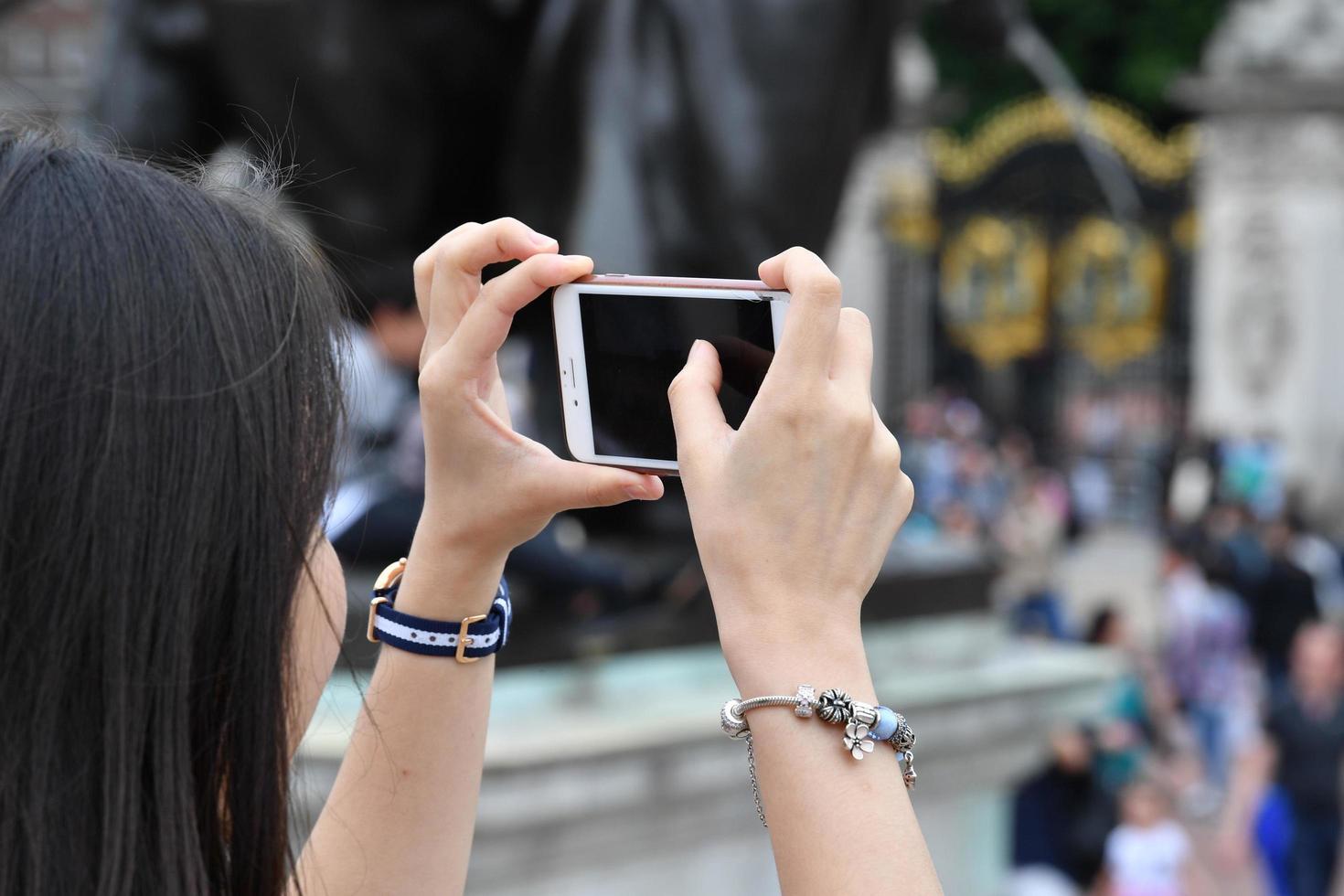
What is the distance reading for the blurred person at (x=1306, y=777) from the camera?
5891mm

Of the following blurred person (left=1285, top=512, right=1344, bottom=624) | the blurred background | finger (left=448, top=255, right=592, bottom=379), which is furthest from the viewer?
blurred person (left=1285, top=512, right=1344, bottom=624)

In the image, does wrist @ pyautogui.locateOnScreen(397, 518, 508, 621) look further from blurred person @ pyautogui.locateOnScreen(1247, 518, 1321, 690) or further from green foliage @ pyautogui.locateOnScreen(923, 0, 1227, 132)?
green foliage @ pyautogui.locateOnScreen(923, 0, 1227, 132)

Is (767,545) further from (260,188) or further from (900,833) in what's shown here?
(260,188)

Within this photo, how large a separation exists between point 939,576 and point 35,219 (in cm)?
368

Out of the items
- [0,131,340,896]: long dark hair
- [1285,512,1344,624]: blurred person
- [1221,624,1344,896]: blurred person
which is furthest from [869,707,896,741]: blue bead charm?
[1285,512,1344,624]: blurred person

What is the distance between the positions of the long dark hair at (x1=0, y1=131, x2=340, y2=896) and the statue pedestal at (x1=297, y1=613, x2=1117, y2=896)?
142 cm

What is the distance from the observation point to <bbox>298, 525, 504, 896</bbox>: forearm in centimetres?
133

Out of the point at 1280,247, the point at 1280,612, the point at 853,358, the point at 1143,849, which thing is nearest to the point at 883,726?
the point at 853,358

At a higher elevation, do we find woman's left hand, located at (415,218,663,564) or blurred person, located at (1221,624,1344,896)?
blurred person, located at (1221,624,1344,896)

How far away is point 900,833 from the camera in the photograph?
102 cm

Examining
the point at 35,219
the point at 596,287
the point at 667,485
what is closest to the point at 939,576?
the point at 667,485

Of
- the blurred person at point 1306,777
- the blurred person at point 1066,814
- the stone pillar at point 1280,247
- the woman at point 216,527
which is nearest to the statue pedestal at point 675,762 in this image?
the blurred person at point 1066,814

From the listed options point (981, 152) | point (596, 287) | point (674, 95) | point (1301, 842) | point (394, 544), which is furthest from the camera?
point (981, 152)

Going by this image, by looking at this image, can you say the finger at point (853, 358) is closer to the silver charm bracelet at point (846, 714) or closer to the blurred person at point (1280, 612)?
the silver charm bracelet at point (846, 714)
